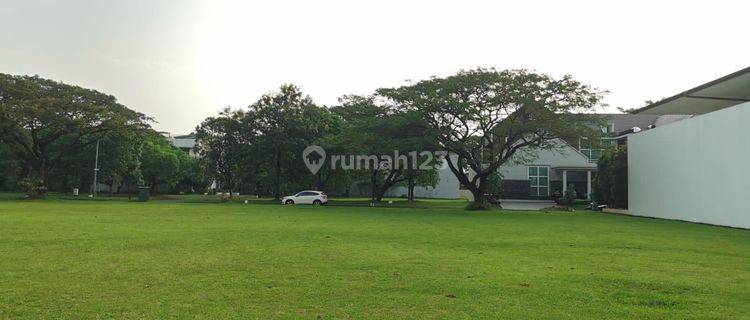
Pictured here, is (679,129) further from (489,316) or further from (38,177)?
(38,177)

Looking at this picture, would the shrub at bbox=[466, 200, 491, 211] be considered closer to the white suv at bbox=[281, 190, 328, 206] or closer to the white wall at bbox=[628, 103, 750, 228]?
the white wall at bbox=[628, 103, 750, 228]

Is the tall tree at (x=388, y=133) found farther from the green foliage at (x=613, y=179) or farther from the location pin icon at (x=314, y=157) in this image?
the green foliage at (x=613, y=179)

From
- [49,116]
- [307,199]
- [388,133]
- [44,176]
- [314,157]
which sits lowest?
[307,199]

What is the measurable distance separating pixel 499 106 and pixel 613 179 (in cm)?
870

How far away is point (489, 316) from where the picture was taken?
5.29 meters

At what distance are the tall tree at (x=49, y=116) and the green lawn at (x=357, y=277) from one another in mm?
28115

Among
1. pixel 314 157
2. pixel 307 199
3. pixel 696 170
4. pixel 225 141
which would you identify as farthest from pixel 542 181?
pixel 225 141

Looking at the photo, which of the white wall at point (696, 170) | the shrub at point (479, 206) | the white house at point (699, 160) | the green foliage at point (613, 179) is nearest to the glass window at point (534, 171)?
the green foliage at point (613, 179)

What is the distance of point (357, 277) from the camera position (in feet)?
23.9

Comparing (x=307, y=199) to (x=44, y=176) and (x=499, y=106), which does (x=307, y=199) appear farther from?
(x=44, y=176)

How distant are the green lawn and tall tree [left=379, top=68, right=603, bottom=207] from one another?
16667mm

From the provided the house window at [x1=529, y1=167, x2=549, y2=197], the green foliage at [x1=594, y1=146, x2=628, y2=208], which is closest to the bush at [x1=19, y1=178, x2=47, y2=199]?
the green foliage at [x1=594, y1=146, x2=628, y2=208]

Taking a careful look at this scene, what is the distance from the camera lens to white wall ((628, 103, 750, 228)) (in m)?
18.9

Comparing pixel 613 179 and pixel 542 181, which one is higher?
pixel 542 181
